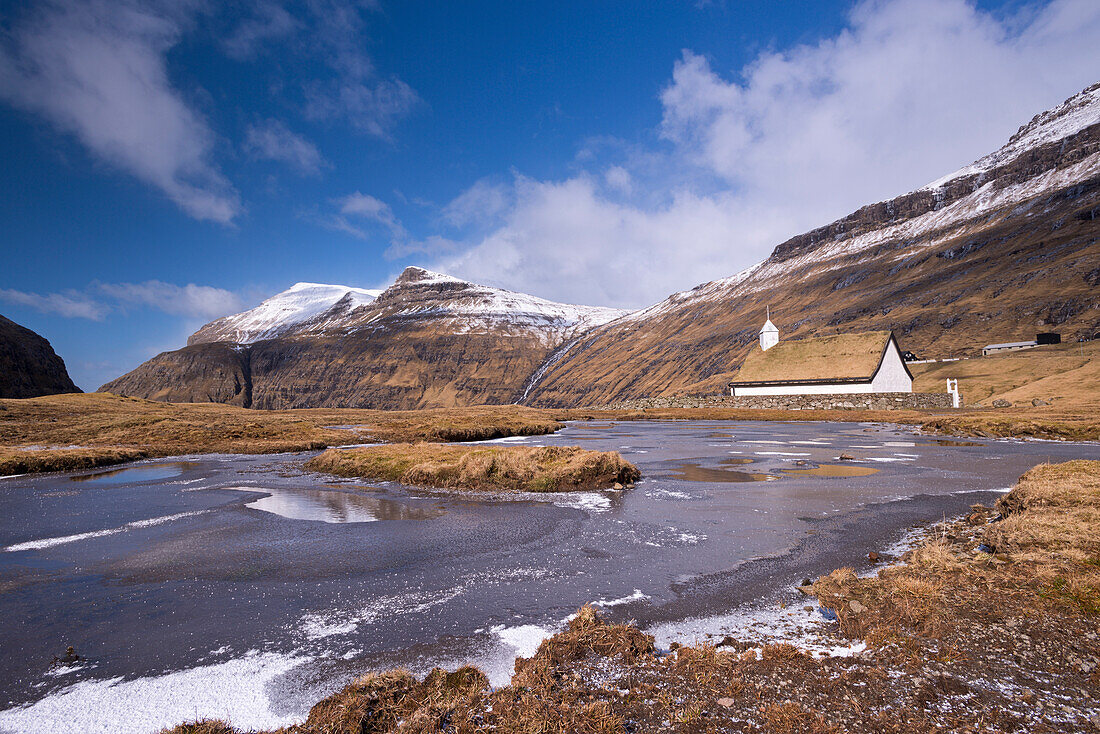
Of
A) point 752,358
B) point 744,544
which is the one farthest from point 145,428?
point 752,358

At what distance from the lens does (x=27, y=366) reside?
8769 cm

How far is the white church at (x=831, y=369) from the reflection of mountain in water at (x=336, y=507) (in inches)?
2653

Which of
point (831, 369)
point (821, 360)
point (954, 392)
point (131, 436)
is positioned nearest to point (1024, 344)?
point (954, 392)

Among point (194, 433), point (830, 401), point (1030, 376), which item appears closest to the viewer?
point (194, 433)

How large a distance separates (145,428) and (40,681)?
152ft

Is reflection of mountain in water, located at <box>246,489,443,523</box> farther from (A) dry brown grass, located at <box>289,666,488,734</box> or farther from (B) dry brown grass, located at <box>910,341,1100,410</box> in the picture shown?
(B) dry brown grass, located at <box>910,341,1100,410</box>

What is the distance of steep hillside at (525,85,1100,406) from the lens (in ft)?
308

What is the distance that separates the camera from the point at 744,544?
10.5 m

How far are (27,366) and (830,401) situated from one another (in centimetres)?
13007

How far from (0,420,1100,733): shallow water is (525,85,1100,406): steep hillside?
313ft

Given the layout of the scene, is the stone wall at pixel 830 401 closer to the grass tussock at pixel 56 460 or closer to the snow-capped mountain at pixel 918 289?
the snow-capped mountain at pixel 918 289

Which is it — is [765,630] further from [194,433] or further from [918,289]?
[918,289]

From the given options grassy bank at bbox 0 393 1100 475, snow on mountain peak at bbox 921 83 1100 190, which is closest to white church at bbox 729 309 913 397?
grassy bank at bbox 0 393 1100 475

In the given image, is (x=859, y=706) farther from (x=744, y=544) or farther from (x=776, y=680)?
(x=744, y=544)
